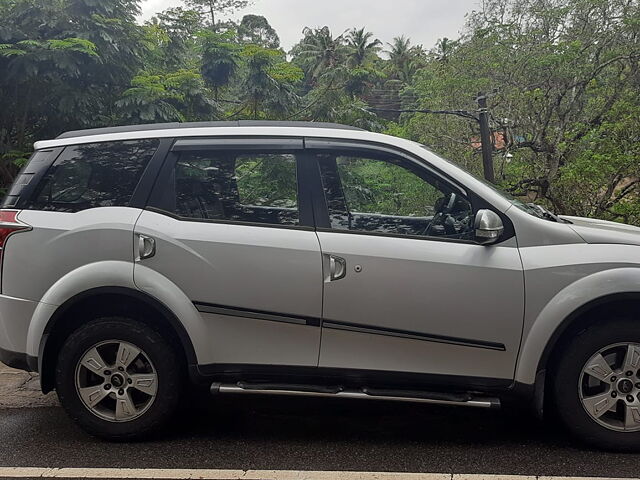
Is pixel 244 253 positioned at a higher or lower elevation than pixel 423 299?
higher

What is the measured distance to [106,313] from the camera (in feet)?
11.1

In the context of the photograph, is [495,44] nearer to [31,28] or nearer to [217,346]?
[31,28]

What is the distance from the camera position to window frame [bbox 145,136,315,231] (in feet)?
10.8

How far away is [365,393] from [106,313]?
5.44 feet

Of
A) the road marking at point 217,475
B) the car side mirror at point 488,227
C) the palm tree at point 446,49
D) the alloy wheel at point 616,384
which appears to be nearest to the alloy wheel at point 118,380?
the road marking at point 217,475

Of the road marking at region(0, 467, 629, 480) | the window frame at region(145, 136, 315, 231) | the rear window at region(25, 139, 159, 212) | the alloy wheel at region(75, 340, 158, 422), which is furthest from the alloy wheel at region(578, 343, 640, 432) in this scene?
the rear window at region(25, 139, 159, 212)

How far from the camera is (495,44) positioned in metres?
10.7

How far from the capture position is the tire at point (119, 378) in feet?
10.8

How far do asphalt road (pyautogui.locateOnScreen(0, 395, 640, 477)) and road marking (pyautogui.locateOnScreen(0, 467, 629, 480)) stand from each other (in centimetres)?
6

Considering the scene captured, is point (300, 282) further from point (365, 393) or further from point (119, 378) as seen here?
point (119, 378)

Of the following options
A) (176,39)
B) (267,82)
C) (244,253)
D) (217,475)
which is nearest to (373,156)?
(244,253)

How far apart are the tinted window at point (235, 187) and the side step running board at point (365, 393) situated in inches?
39.0

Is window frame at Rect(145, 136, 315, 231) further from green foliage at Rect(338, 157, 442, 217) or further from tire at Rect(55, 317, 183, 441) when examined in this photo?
tire at Rect(55, 317, 183, 441)

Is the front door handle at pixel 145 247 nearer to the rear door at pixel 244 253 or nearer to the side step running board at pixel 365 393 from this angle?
the rear door at pixel 244 253
